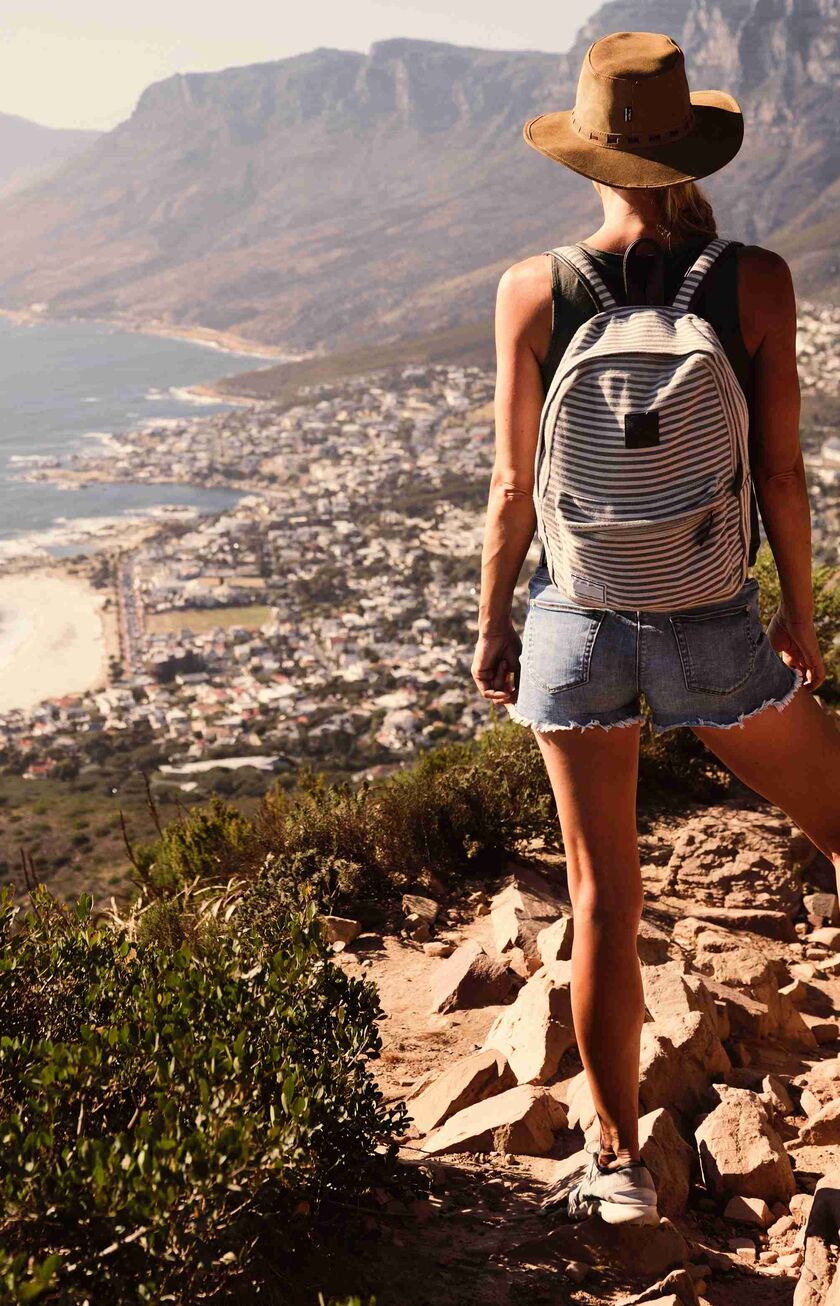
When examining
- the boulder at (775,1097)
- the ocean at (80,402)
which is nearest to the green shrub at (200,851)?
the boulder at (775,1097)

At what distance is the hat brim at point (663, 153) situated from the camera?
1604 millimetres

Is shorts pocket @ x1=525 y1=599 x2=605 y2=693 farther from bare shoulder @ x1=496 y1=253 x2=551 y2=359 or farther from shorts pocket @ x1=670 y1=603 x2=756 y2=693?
bare shoulder @ x1=496 y1=253 x2=551 y2=359

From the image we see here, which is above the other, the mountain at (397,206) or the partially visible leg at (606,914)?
the mountain at (397,206)

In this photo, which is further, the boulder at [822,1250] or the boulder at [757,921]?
the boulder at [757,921]

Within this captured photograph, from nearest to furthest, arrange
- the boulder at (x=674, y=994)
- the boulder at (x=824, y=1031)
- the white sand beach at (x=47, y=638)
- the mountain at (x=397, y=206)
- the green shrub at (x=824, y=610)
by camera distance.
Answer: the boulder at (x=674, y=994) → the boulder at (x=824, y=1031) → the green shrub at (x=824, y=610) → the white sand beach at (x=47, y=638) → the mountain at (x=397, y=206)

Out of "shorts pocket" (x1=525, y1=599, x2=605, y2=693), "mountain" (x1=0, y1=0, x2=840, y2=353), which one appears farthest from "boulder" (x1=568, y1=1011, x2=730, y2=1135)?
"mountain" (x1=0, y1=0, x2=840, y2=353)

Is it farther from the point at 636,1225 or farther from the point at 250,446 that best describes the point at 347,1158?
the point at 250,446

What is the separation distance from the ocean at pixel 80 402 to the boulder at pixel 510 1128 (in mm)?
54382

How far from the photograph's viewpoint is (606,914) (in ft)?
5.64

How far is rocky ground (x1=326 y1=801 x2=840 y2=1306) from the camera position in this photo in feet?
5.81

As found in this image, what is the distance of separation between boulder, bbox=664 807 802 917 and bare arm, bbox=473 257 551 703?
184cm

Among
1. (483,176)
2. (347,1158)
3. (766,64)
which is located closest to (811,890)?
(347,1158)

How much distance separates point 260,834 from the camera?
12.7 ft

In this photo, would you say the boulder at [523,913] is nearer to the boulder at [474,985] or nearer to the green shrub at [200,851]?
the boulder at [474,985]
